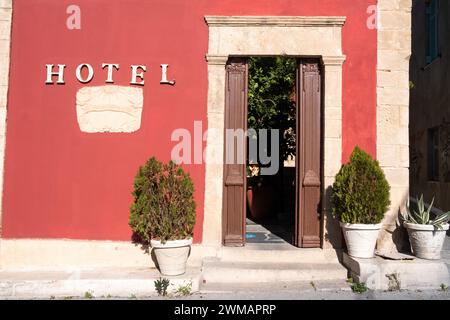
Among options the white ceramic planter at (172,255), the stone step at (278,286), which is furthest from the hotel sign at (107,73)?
the stone step at (278,286)

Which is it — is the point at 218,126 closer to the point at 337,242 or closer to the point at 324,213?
the point at 324,213

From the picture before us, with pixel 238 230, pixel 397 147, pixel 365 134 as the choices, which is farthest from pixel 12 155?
pixel 397 147

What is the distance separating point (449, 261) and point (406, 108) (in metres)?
1.93

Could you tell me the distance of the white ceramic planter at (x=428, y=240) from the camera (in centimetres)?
439

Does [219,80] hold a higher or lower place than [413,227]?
higher

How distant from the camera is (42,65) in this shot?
495 centimetres

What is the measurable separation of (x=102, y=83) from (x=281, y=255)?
3.21 m

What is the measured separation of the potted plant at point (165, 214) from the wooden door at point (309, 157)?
152 cm

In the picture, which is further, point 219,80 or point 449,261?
point 219,80

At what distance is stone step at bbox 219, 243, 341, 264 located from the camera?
4789 millimetres

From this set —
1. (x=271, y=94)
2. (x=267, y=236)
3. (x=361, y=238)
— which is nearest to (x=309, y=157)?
(x=361, y=238)

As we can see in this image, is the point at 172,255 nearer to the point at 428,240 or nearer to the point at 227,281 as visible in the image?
the point at 227,281
